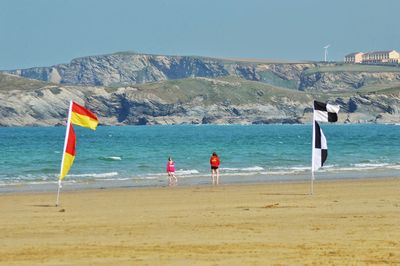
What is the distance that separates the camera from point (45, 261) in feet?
42.3

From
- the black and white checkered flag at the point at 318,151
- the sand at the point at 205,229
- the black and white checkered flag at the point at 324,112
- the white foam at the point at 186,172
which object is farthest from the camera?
the white foam at the point at 186,172

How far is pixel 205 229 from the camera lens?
54.3 feet

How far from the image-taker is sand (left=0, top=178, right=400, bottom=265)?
13.0 m

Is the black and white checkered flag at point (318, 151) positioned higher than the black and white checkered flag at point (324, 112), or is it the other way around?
the black and white checkered flag at point (324, 112)

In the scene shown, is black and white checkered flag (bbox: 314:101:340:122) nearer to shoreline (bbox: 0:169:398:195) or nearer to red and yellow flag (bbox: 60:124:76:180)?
red and yellow flag (bbox: 60:124:76:180)

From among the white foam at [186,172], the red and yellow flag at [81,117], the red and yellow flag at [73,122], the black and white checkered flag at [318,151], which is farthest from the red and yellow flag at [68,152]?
the white foam at [186,172]

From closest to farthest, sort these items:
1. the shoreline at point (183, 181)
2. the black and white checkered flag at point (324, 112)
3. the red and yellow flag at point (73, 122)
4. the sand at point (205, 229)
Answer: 1. the sand at point (205, 229)
2. the red and yellow flag at point (73, 122)
3. the black and white checkered flag at point (324, 112)
4. the shoreline at point (183, 181)

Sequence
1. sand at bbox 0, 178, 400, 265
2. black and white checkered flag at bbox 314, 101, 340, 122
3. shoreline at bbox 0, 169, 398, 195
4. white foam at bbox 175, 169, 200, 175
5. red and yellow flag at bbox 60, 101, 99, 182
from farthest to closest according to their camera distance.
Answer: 1. white foam at bbox 175, 169, 200, 175
2. shoreline at bbox 0, 169, 398, 195
3. black and white checkered flag at bbox 314, 101, 340, 122
4. red and yellow flag at bbox 60, 101, 99, 182
5. sand at bbox 0, 178, 400, 265

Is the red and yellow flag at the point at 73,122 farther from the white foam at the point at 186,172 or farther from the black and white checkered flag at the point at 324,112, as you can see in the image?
the white foam at the point at 186,172

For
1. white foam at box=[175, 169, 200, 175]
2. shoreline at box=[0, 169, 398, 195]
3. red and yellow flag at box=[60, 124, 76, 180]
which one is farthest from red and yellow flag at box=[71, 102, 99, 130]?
white foam at box=[175, 169, 200, 175]

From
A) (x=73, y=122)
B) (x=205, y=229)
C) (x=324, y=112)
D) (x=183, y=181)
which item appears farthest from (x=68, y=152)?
(x=183, y=181)

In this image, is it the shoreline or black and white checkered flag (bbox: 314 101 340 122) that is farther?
the shoreline

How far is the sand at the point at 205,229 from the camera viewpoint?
13.0m

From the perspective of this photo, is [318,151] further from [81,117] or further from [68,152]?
[68,152]
